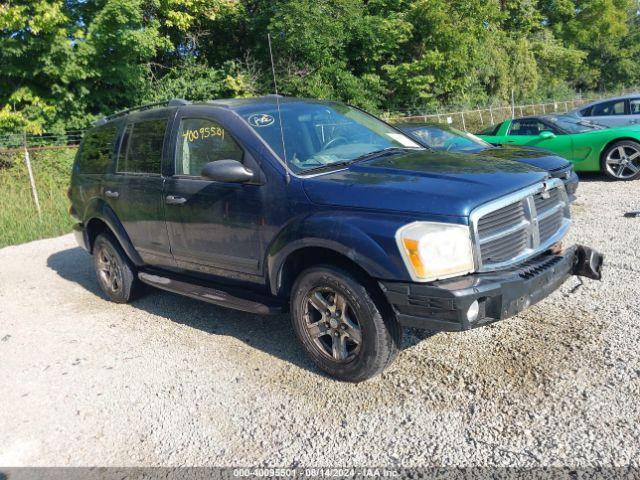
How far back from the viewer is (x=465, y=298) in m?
3.07

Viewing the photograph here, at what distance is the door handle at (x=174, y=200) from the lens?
4559mm

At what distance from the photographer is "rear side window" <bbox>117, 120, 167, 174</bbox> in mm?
4965

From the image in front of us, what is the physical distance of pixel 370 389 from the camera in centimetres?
363

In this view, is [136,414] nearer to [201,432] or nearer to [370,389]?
[201,432]

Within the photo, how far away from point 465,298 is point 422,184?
2.60 ft

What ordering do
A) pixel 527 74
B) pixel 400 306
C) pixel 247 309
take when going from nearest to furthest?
pixel 400 306
pixel 247 309
pixel 527 74

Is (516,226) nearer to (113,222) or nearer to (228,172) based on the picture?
(228,172)

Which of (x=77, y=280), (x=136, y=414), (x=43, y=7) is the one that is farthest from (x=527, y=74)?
(x=136, y=414)

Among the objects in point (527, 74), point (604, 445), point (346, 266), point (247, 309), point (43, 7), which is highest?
point (43, 7)

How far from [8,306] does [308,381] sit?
4253 millimetres

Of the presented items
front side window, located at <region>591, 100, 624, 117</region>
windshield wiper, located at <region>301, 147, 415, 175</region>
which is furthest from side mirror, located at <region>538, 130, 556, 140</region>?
windshield wiper, located at <region>301, 147, 415, 175</region>

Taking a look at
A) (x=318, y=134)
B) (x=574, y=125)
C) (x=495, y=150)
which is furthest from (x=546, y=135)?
(x=318, y=134)

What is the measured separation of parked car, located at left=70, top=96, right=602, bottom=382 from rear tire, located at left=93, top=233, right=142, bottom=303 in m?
0.42

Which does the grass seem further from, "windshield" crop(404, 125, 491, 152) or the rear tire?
"windshield" crop(404, 125, 491, 152)
